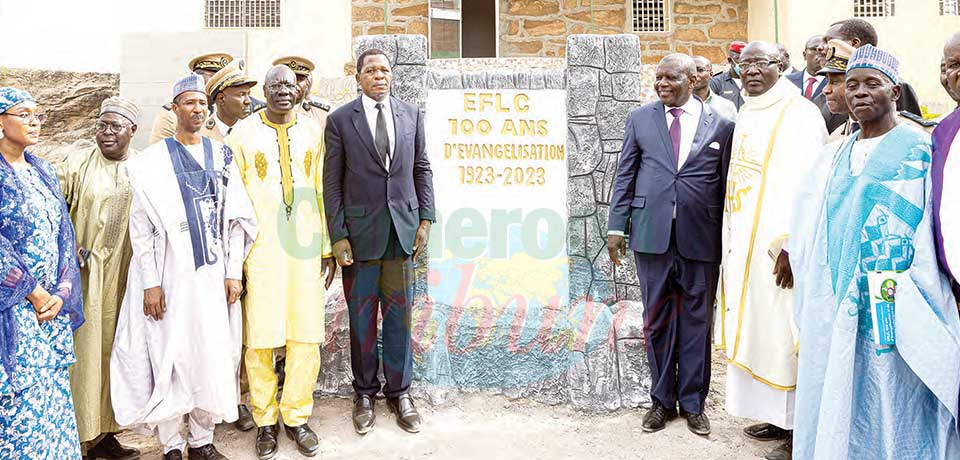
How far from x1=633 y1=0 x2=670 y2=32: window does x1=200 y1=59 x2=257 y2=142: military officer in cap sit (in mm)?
5873

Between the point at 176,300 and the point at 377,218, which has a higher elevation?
the point at 377,218

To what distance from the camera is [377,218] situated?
151 inches

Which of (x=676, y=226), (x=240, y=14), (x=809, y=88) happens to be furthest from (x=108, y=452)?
(x=240, y=14)

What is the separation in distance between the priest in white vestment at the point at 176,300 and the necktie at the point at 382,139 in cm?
86

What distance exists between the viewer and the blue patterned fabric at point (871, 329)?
236cm

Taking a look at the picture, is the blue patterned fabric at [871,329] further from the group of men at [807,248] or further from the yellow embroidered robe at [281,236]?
the yellow embroidered robe at [281,236]

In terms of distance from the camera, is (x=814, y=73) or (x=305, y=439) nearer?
(x=305, y=439)

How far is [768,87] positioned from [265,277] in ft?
8.76

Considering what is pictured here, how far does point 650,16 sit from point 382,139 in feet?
19.5

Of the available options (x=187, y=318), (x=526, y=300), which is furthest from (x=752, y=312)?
(x=187, y=318)

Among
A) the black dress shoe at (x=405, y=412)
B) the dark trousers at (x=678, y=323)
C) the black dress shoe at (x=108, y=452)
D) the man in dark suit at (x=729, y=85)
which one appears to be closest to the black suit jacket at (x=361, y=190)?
the black dress shoe at (x=405, y=412)

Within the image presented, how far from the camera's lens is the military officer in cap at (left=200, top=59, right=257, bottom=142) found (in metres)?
4.08

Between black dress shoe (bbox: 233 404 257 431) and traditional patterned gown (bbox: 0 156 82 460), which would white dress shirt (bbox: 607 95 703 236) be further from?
traditional patterned gown (bbox: 0 156 82 460)

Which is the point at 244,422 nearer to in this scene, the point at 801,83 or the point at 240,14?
the point at 801,83
